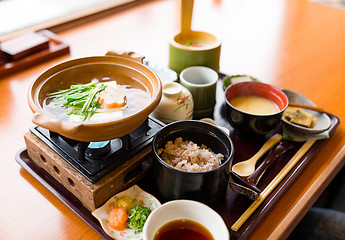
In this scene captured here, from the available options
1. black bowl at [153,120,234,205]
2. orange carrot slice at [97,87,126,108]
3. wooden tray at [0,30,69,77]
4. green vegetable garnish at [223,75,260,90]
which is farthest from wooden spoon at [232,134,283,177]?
wooden tray at [0,30,69,77]

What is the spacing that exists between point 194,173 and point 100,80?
19.8 inches

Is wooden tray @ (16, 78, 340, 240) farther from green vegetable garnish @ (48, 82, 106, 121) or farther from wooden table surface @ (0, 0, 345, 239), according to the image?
green vegetable garnish @ (48, 82, 106, 121)

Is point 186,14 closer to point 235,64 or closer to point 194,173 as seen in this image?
point 235,64

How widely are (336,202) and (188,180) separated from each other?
4.40 feet

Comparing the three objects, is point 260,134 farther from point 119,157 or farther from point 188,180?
point 119,157

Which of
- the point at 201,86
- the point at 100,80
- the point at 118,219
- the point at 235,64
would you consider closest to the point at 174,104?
the point at 201,86

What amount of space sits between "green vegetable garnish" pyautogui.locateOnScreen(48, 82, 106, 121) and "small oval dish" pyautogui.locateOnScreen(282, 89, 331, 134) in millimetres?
799

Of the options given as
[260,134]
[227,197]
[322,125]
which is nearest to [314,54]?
[322,125]

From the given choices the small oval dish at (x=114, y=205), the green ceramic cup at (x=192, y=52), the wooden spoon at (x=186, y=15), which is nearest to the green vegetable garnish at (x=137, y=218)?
the small oval dish at (x=114, y=205)

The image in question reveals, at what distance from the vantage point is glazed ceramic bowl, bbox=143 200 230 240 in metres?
1.04

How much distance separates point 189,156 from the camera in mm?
1235

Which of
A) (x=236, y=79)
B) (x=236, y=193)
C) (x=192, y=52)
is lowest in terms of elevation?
(x=236, y=193)

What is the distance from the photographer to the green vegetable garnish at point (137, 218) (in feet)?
3.64

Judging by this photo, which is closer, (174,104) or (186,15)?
(174,104)
